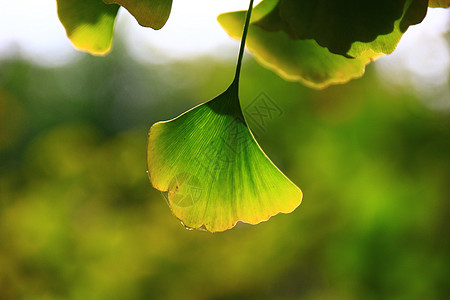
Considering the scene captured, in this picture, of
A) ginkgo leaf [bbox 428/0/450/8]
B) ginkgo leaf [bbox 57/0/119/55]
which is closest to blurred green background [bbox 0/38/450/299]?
ginkgo leaf [bbox 57/0/119/55]

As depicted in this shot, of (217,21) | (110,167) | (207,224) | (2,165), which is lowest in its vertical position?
(2,165)

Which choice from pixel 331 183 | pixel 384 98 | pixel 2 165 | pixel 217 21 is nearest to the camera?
pixel 217 21

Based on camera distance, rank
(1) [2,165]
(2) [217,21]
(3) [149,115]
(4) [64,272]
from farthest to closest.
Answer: (3) [149,115] → (1) [2,165] → (4) [64,272] → (2) [217,21]

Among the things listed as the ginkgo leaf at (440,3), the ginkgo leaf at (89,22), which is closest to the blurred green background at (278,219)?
the ginkgo leaf at (89,22)

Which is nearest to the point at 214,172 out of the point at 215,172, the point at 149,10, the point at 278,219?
the point at 215,172

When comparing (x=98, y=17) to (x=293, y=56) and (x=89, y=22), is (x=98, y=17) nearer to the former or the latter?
(x=89, y=22)

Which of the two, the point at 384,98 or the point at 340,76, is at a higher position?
the point at 340,76

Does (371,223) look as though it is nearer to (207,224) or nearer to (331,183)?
(331,183)

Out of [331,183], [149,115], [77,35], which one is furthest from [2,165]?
[77,35]
